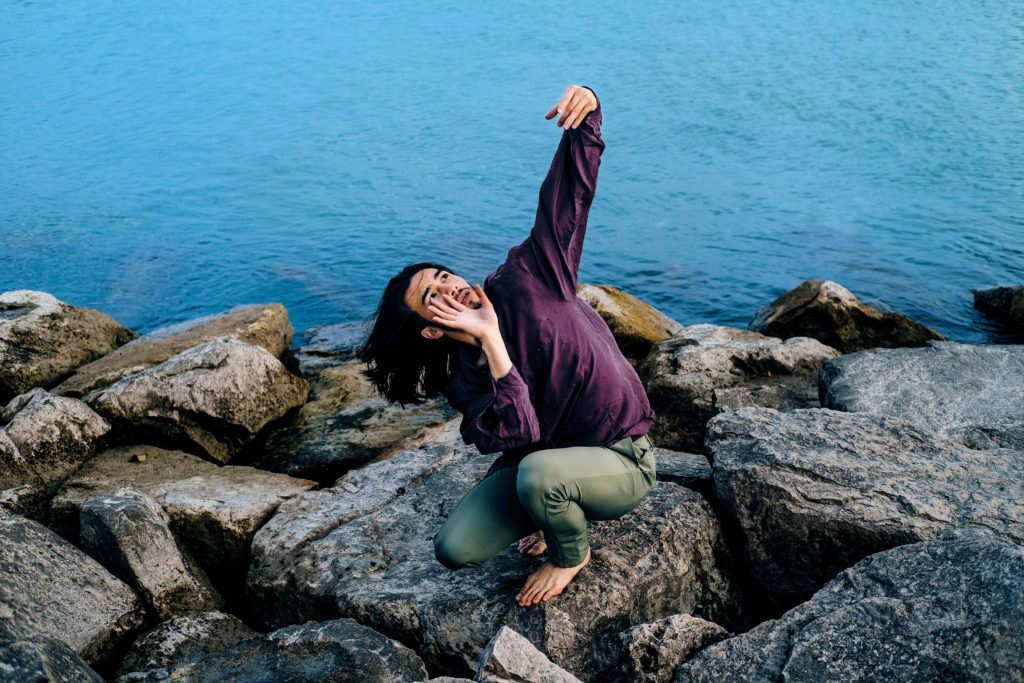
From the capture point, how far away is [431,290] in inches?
113

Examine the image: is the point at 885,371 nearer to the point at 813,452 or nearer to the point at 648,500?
the point at 813,452

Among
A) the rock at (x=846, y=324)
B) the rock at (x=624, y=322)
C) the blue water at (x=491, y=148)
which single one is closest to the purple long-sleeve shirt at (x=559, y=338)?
the rock at (x=624, y=322)

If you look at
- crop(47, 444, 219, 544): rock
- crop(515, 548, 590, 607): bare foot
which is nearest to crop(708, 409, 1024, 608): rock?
crop(515, 548, 590, 607): bare foot

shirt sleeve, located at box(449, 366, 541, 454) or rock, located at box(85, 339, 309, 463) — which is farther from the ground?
shirt sleeve, located at box(449, 366, 541, 454)

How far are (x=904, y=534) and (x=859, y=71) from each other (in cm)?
1512

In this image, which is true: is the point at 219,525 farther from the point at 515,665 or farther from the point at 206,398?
the point at 515,665

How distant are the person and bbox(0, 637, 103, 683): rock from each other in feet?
3.95

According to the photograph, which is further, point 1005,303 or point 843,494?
point 1005,303

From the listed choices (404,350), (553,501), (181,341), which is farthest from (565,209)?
(181,341)

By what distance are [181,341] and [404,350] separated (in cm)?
340

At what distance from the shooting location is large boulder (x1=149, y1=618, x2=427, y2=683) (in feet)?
8.70

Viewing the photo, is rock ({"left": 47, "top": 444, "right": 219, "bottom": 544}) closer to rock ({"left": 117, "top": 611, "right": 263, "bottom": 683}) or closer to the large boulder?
Result: rock ({"left": 117, "top": 611, "right": 263, "bottom": 683})

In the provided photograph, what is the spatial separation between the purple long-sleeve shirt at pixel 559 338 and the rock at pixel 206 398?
2337 mm

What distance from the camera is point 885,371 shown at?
14.3 ft
